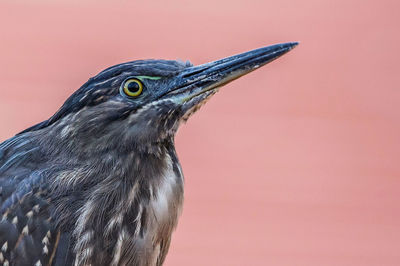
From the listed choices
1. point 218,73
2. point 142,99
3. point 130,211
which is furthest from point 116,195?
point 218,73

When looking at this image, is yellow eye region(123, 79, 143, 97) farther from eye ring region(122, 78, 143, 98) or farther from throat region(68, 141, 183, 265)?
throat region(68, 141, 183, 265)

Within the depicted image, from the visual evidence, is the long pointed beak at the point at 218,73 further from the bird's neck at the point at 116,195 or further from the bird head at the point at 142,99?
the bird's neck at the point at 116,195

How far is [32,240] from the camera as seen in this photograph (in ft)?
5.27

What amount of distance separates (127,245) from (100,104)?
0.36m

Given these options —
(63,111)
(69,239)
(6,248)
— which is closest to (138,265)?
(69,239)

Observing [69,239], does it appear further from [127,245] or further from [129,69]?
[129,69]

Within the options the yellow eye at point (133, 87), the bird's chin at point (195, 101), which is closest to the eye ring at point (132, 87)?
the yellow eye at point (133, 87)

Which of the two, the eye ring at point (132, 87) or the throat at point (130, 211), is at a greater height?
the eye ring at point (132, 87)

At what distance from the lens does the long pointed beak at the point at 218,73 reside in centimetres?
168

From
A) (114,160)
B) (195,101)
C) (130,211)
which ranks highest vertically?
(195,101)

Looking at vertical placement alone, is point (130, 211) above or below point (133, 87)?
below

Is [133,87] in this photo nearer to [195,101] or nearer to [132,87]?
[132,87]

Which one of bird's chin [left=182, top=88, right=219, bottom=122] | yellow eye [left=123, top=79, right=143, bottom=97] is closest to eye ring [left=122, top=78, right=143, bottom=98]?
yellow eye [left=123, top=79, right=143, bottom=97]

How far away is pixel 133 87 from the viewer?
5.51ft
